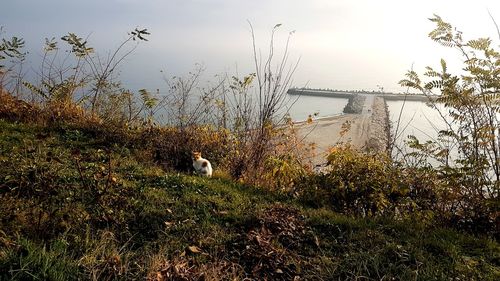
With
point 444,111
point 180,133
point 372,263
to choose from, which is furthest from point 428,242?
point 180,133

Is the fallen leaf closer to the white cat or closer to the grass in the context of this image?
the grass

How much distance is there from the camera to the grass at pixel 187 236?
2.40 meters

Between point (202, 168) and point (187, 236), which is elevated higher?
point (202, 168)

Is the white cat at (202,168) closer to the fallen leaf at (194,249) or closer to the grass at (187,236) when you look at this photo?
the grass at (187,236)

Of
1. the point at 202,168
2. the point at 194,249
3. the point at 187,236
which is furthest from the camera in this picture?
the point at 202,168

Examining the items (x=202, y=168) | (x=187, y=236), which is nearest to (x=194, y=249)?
(x=187, y=236)

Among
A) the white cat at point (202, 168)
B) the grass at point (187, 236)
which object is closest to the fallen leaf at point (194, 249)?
the grass at point (187, 236)

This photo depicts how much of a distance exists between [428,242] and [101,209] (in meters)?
2.73

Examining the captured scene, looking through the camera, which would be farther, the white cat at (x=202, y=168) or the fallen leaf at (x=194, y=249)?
the white cat at (x=202, y=168)

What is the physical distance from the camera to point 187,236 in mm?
2996

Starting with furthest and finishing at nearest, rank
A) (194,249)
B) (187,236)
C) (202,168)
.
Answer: (202,168) < (187,236) < (194,249)

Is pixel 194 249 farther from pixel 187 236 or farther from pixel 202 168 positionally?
pixel 202 168

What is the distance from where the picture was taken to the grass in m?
2.40

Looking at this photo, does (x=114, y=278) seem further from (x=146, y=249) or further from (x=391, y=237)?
(x=391, y=237)
